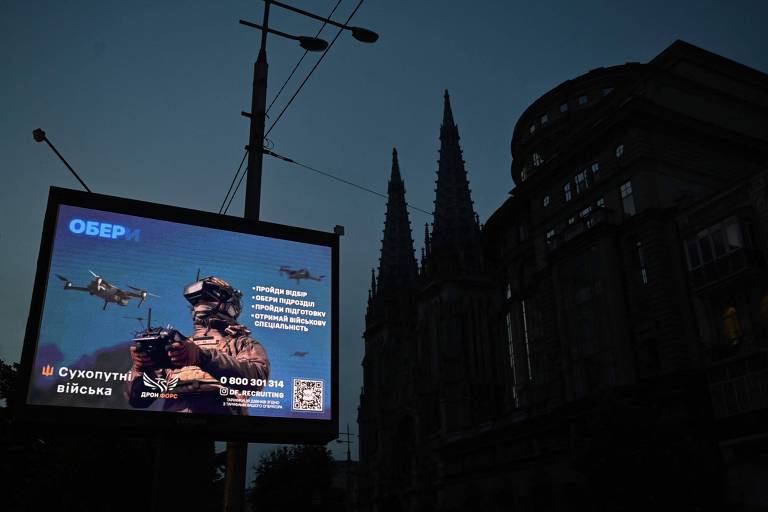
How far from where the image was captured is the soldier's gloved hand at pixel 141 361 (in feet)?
53.0

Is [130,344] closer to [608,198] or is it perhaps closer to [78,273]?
[78,273]

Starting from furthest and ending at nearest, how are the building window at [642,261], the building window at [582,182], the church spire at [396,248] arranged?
the church spire at [396,248], the building window at [582,182], the building window at [642,261]

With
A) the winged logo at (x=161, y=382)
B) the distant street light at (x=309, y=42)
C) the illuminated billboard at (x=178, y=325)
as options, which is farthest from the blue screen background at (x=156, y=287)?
the distant street light at (x=309, y=42)

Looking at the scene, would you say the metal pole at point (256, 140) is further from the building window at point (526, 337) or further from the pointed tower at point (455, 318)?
the pointed tower at point (455, 318)

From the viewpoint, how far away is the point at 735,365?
35656mm

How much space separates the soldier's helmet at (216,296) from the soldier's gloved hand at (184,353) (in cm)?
77

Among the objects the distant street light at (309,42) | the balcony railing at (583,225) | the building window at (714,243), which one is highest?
the balcony railing at (583,225)

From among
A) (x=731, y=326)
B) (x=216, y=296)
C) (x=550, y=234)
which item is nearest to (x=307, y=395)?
(x=216, y=296)

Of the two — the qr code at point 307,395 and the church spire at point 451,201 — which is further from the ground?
the church spire at point 451,201

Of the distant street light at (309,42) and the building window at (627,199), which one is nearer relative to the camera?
the distant street light at (309,42)

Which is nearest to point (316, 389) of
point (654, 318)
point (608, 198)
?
point (654, 318)

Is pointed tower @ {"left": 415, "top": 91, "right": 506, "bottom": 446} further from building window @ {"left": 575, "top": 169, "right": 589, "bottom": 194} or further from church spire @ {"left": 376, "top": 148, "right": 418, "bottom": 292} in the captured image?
building window @ {"left": 575, "top": 169, "right": 589, "bottom": 194}

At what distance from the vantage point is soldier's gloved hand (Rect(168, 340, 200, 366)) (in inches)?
652

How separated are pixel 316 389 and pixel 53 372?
5.91 metres
